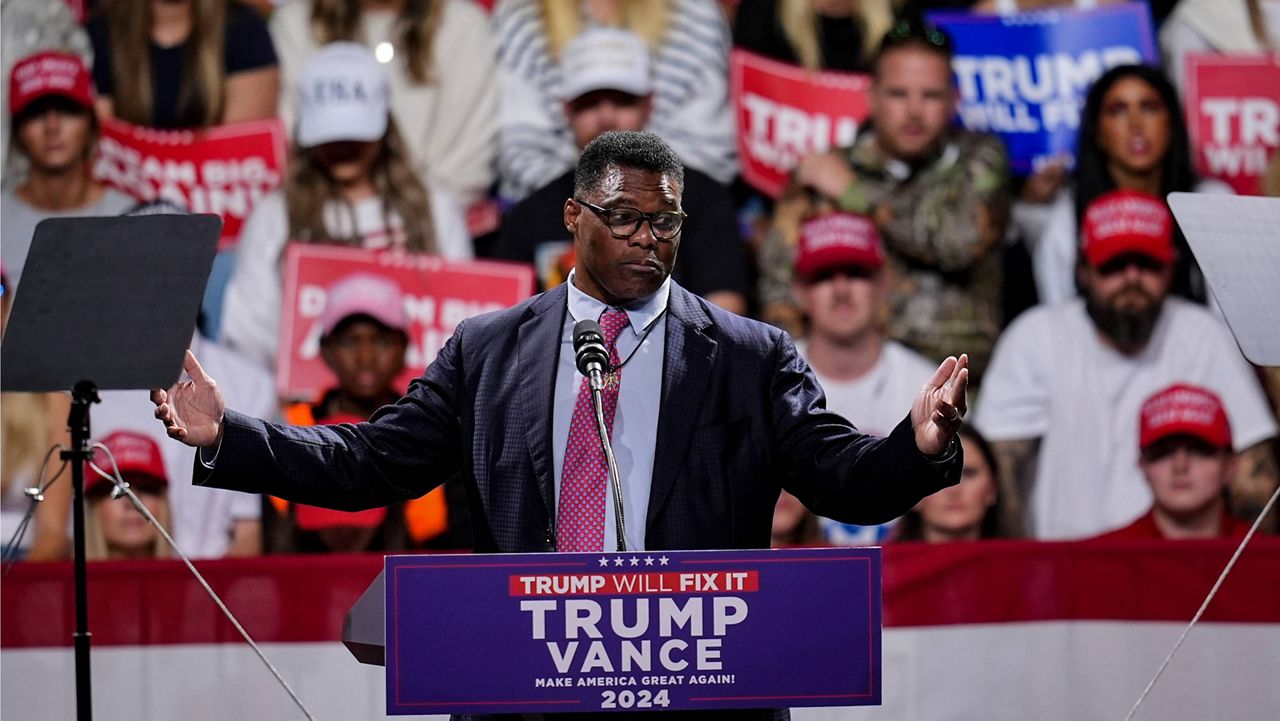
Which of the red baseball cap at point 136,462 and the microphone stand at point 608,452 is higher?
the red baseball cap at point 136,462

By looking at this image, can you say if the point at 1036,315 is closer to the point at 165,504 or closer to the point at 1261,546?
the point at 1261,546

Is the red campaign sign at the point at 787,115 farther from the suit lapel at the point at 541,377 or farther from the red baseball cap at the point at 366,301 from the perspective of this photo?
the suit lapel at the point at 541,377

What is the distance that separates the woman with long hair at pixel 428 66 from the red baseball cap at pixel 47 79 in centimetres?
64

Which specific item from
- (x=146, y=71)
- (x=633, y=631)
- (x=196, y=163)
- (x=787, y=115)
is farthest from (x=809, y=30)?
(x=633, y=631)

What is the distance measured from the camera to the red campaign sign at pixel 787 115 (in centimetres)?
520

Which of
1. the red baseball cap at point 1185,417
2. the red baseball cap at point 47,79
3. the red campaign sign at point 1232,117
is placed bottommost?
the red baseball cap at point 1185,417

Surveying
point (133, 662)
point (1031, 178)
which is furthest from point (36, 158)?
point (1031, 178)

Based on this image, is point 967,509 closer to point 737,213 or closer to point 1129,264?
point 1129,264

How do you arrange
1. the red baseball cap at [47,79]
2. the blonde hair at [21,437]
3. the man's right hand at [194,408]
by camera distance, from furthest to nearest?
the red baseball cap at [47,79] → the blonde hair at [21,437] → the man's right hand at [194,408]

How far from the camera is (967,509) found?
500 cm

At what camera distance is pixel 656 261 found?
2.33 metres

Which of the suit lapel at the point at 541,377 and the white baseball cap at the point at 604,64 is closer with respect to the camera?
the suit lapel at the point at 541,377

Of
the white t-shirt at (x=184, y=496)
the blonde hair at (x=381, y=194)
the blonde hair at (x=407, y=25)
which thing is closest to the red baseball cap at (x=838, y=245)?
the blonde hair at (x=381, y=194)

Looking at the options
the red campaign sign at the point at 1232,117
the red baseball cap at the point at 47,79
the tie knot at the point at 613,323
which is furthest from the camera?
the red campaign sign at the point at 1232,117
